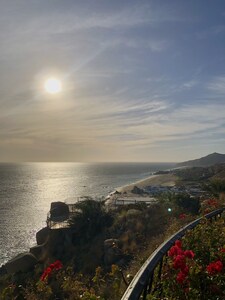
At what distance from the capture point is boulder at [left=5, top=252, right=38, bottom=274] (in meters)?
18.5

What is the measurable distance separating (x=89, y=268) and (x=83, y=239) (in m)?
3.83

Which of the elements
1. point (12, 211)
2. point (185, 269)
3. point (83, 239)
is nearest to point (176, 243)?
point (185, 269)

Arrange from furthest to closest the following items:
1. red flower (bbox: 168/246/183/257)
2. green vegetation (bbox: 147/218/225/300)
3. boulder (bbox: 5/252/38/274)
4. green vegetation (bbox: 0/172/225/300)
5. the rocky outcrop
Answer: the rocky outcrop, boulder (bbox: 5/252/38/274), green vegetation (bbox: 0/172/225/300), red flower (bbox: 168/246/183/257), green vegetation (bbox: 147/218/225/300)

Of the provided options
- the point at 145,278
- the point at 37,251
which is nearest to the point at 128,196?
the point at 37,251

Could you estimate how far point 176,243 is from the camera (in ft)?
15.3

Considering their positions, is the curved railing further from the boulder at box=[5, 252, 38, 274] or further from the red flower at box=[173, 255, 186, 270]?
the boulder at box=[5, 252, 38, 274]

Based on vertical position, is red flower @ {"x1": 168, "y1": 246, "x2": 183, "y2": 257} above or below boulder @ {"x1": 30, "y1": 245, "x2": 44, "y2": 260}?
above

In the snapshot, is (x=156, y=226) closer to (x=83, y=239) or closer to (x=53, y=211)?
(x=83, y=239)

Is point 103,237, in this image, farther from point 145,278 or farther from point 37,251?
point 145,278

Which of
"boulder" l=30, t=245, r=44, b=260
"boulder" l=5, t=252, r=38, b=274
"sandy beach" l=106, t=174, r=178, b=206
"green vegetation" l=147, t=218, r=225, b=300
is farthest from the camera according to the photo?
"sandy beach" l=106, t=174, r=178, b=206

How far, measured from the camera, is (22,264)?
18516 mm

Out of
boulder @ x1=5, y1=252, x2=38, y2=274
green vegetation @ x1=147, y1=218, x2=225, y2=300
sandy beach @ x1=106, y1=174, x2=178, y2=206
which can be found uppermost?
green vegetation @ x1=147, y1=218, x2=225, y2=300

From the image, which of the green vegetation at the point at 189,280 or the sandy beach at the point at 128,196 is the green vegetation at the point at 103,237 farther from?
the sandy beach at the point at 128,196

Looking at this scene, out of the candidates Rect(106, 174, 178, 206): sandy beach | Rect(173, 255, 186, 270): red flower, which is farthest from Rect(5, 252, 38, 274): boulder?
Rect(173, 255, 186, 270): red flower
